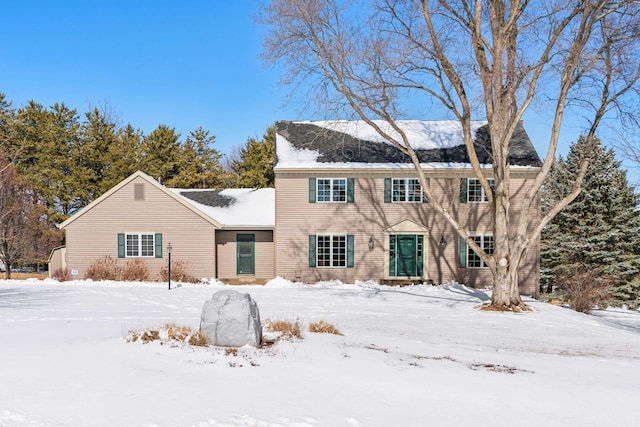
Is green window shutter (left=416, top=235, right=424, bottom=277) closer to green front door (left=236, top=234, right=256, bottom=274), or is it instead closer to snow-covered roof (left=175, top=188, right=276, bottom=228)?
snow-covered roof (left=175, top=188, right=276, bottom=228)

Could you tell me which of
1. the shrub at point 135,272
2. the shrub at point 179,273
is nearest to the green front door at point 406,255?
the shrub at point 179,273

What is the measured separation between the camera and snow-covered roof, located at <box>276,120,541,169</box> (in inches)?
798

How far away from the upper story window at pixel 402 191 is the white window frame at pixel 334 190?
179cm

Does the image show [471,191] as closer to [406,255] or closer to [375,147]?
[406,255]

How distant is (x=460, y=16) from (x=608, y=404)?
1167 cm

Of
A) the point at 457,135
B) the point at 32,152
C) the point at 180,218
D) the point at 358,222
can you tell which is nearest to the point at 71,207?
the point at 32,152

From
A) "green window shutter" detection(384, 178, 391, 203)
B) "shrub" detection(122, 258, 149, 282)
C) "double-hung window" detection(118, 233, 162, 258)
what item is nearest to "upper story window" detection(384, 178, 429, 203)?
"green window shutter" detection(384, 178, 391, 203)

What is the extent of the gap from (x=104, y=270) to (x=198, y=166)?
20.1 meters

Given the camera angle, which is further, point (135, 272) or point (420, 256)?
point (420, 256)

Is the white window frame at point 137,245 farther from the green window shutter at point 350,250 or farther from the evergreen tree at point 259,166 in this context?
the evergreen tree at point 259,166

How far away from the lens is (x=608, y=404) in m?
5.34

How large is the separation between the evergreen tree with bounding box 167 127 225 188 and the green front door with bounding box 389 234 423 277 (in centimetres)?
2163

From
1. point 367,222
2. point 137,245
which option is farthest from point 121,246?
point 367,222

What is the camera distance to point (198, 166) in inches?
1532
